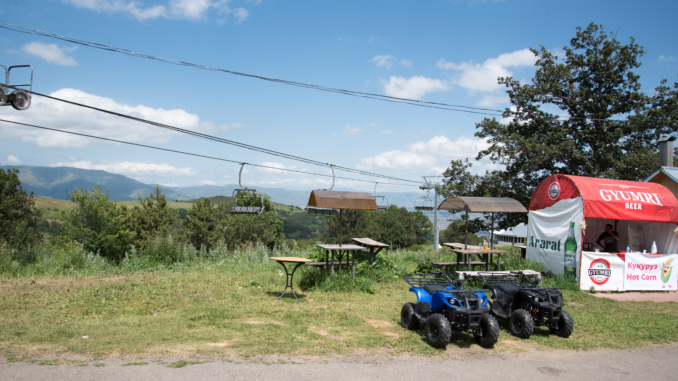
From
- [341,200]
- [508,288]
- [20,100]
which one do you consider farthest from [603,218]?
[20,100]

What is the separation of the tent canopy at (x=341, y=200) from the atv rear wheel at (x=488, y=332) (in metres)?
5.14

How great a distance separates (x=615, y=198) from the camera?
1218 cm

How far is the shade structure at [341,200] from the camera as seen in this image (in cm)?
1067

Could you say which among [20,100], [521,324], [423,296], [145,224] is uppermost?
[20,100]

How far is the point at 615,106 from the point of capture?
78.8 ft

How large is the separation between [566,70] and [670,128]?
6.39m

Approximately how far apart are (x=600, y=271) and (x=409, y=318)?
7609 millimetres

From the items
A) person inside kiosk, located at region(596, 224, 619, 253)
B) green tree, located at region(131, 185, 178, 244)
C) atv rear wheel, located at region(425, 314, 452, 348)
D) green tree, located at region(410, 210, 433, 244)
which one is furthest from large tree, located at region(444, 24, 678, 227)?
green tree, located at region(410, 210, 433, 244)

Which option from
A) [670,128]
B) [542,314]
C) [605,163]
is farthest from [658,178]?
[542,314]

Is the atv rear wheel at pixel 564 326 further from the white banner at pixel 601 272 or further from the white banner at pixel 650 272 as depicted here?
the white banner at pixel 650 272

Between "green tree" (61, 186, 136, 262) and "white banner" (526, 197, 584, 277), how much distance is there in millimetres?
43262

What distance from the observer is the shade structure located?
1067 centimetres

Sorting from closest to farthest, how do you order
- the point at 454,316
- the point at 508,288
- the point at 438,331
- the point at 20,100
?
the point at 438,331
the point at 454,316
the point at 508,288
the point at 20,100

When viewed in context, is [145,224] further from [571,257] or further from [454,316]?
[454,316]
